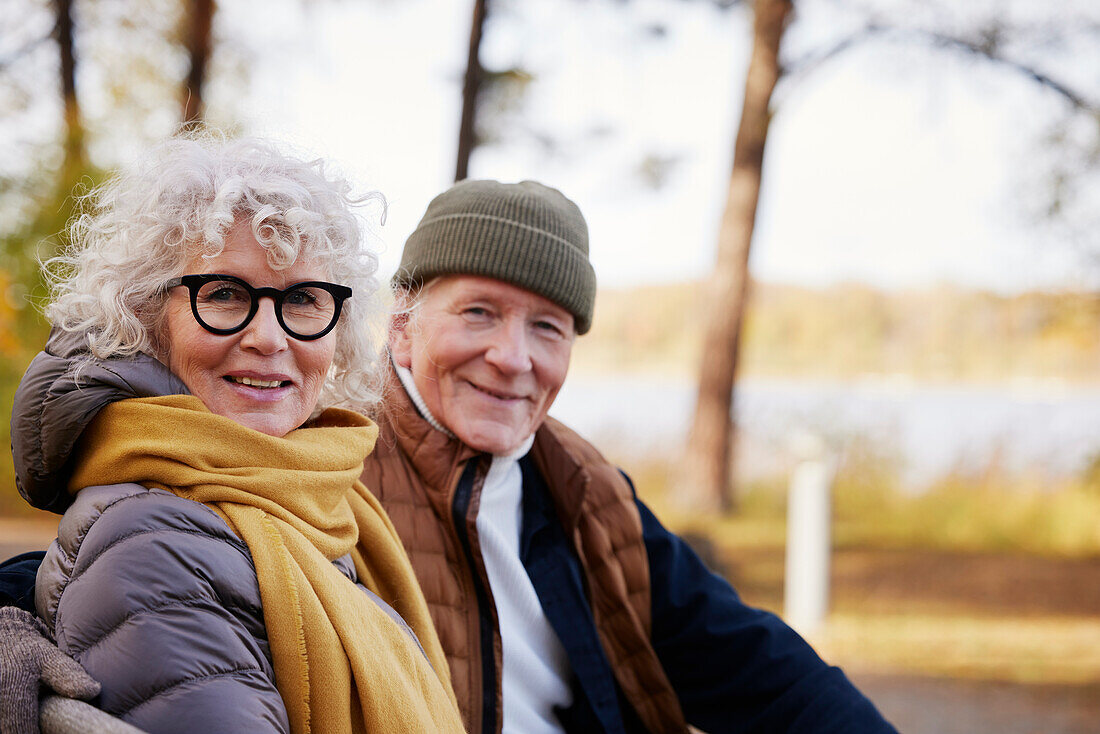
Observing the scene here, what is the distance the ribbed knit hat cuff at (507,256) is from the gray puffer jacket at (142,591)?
0.95 meters

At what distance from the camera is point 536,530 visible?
84.8 inches

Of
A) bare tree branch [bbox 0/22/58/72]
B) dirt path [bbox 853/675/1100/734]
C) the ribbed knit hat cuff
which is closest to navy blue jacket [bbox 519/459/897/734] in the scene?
the ribbed knit hat cuff

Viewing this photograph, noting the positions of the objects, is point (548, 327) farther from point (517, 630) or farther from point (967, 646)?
point (967, 646)

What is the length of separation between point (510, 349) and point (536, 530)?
0.40 meters

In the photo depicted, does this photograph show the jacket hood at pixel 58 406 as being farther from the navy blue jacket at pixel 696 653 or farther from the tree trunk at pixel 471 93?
the tree trunk at pixel 471 93

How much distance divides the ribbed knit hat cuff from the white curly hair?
1.74 ft

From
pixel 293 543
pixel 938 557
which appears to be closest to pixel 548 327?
pixel 293 543

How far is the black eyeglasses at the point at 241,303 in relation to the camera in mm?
1364

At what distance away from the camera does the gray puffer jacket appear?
1068 mm

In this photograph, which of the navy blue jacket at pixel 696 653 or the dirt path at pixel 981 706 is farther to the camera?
the dirt path at pixel 981 706

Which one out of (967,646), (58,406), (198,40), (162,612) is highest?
(198,40)

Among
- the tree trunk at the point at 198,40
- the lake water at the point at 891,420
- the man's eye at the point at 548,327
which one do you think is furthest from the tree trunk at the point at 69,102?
the man's eye at the point at 548,327

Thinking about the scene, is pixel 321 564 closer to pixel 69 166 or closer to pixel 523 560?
pixel 523 560

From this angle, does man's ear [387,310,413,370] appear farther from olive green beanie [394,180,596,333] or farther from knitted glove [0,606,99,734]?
knitted glove [0,606,99,734]
